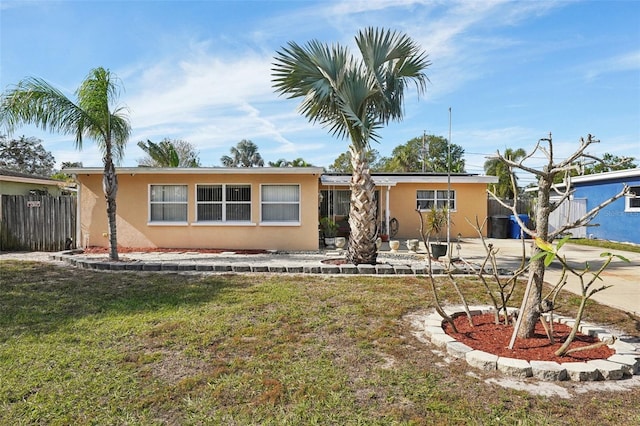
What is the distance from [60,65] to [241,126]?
10.3m

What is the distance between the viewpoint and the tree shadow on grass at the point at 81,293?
5.11 metres

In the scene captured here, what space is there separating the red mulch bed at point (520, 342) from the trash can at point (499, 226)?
13.9m

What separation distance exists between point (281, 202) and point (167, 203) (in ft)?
12.5

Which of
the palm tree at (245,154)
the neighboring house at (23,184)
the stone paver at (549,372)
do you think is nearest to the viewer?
the stone paver at (549,372)

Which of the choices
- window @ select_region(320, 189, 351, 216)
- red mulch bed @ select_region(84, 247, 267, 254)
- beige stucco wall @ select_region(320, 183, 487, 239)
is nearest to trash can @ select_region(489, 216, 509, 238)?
beige stucco wall @ select_region(320, 183, 487, 239)

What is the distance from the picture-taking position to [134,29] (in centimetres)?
924

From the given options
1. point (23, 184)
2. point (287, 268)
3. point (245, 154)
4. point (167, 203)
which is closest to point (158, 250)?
point (167, 203)

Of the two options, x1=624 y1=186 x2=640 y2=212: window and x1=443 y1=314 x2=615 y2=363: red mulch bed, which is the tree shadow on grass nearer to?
x1=443 y1=314 x2=615 y2=363: red mulch bed

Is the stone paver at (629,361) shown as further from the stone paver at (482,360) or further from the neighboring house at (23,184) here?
the neighboring house at (23,184)

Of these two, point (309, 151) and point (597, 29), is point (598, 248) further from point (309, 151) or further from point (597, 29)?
point (309, 151)

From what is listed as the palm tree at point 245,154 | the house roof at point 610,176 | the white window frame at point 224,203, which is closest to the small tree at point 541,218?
the white window frame at point 224,203

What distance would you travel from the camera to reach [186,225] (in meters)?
12.5

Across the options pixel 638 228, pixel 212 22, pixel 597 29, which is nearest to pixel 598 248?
pixel 638 228

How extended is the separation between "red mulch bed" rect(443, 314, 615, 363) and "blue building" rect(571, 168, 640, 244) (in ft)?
41.2
